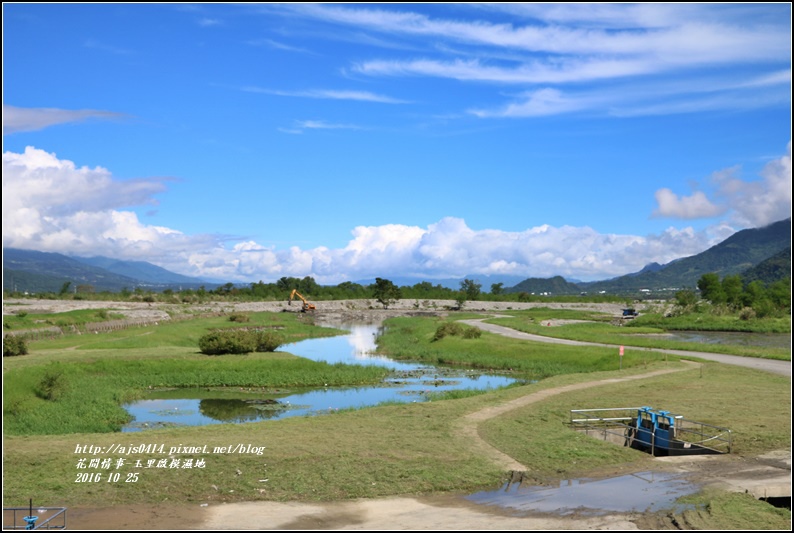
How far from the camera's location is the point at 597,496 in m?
18.3

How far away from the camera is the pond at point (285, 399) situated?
104ft

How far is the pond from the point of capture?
31.8 metres

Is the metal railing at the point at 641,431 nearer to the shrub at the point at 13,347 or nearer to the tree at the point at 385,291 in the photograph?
the shrub at the point at 13,347

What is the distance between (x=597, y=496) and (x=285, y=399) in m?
22.1

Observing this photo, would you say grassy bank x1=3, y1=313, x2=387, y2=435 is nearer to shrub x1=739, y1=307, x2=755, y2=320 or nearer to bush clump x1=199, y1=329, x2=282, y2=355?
bush clump x1=199, y1=329, x2=282, y2=355

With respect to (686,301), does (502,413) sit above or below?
below

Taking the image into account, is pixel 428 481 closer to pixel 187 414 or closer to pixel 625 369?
pixel 187 414

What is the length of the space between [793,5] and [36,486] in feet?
73.5

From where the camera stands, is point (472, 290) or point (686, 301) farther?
point (472, 290)

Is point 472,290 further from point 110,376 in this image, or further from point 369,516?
point 369,516

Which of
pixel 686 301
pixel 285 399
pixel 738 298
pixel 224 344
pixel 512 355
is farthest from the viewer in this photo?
pixel 738 298

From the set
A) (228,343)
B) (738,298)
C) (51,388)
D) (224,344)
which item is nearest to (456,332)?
(228,343)

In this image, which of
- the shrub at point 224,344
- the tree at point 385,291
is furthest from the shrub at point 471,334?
the tree at point 385,291

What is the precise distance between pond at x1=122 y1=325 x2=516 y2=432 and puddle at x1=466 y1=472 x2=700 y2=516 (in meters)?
15.4
